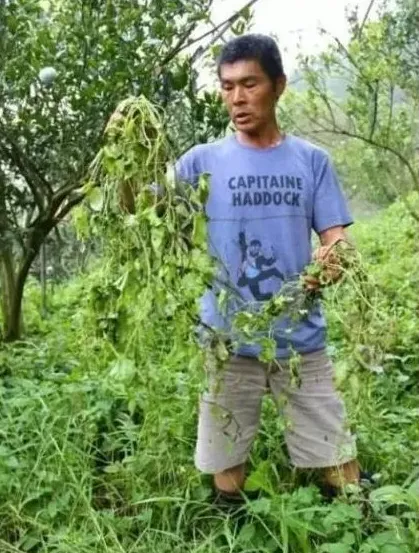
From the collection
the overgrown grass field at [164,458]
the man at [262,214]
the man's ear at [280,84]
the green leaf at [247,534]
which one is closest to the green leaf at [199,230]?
the overgrown grass field at [164,458]

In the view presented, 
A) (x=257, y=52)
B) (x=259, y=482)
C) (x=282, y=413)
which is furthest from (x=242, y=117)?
(x=259, y=482)

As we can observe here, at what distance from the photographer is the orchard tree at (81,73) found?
3.35 metres

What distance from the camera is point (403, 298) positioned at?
4852 millimetres

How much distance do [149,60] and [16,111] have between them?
63cm

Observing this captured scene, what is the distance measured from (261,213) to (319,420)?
2.01ft

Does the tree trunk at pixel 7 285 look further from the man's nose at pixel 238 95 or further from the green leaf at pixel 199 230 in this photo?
the green leaf at pixel 199 230

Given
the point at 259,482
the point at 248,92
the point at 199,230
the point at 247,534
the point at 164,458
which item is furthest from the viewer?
the point at 164,458

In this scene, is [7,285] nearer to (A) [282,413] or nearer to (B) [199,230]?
(A) [282,413]

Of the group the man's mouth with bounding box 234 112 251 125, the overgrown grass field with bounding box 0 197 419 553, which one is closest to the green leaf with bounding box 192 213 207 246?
the overgrown grass field with bounding box 0 197 419 553

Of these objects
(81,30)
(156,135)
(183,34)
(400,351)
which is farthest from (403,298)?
(156,135)

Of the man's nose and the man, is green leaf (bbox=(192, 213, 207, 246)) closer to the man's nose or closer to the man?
the man

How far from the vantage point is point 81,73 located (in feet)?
11.2

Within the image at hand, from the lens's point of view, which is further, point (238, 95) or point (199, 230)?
point (238, 95)

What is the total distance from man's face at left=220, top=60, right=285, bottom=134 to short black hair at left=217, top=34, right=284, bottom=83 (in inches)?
0.5
